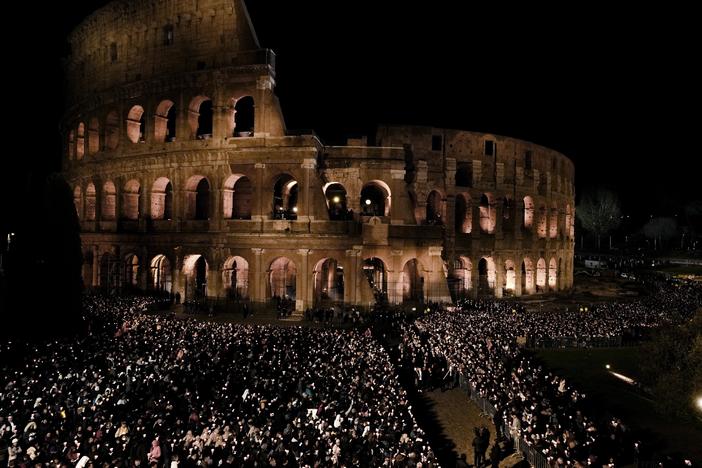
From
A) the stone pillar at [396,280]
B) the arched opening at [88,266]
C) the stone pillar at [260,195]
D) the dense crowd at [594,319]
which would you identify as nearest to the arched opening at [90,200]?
the arched opening at [88,266]

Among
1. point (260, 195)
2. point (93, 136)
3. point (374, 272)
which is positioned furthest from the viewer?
point (374, 272)

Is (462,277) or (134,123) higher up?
(134,123)

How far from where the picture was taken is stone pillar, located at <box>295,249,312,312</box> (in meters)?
30.2

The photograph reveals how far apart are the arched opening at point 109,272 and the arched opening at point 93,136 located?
28.1 ft

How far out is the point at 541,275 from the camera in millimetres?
45219

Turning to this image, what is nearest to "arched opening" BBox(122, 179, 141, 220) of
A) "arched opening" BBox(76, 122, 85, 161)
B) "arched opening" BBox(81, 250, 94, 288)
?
"arched opening" BBox(81, 250, 94, 288)

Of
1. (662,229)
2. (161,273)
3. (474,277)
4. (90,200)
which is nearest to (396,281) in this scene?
(474,277)

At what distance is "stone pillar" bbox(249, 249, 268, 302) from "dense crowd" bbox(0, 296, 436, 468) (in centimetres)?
1147

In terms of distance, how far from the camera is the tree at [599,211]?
85062 mm

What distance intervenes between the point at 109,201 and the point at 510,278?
32.8 m

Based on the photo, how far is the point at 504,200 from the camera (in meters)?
43.6

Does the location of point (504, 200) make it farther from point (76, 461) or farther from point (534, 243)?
point (76, 461)

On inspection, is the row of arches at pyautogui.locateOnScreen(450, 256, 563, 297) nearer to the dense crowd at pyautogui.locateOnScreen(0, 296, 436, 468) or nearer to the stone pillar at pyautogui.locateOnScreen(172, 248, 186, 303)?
the stone pillar at pyautogui.locateOnScreen(172, 248, 186, 303)

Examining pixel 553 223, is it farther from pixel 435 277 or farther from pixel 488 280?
pixel 435 277
